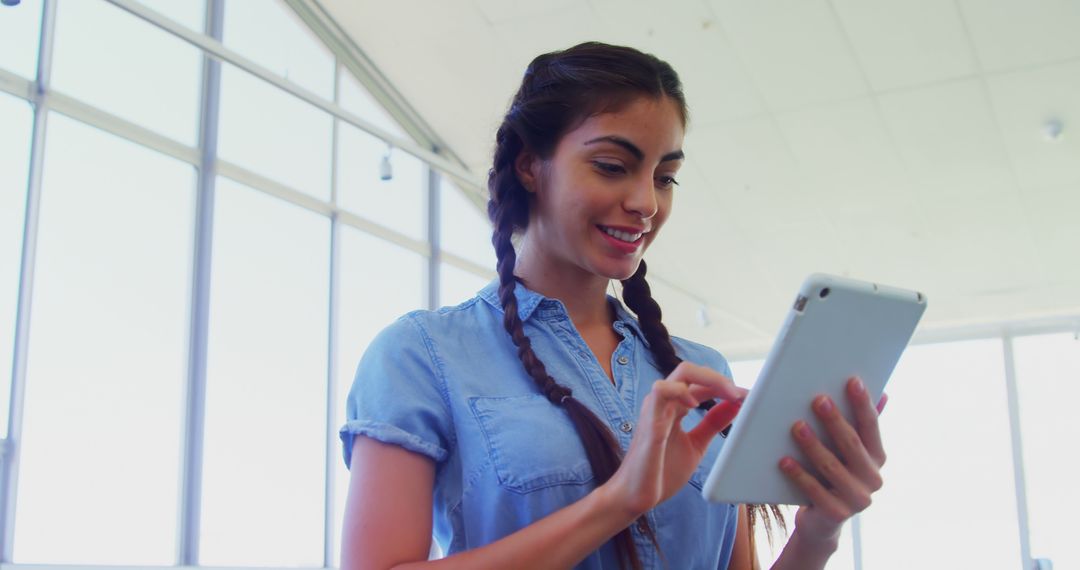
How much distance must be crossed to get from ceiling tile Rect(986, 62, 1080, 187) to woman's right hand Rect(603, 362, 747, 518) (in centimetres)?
532

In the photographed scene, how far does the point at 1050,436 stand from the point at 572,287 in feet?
28.0

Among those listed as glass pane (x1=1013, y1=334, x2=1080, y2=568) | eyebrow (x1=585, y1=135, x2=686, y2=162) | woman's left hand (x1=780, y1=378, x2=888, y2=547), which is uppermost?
glass pane (x1=1013, y1=334, x2=1080, y2=568)

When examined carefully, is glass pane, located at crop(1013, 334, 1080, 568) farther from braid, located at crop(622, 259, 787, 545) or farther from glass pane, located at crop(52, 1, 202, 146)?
braid, located at crop(622, 259, 787, 545)

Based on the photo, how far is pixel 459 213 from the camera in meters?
8.13

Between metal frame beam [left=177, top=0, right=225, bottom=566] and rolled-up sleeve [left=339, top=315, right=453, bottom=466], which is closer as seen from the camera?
rolled-up sleeve [left=339, top=315, right=453, bottom=466]

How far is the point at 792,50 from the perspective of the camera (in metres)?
5.93

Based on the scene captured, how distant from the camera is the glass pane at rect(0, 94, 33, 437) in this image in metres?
4.70

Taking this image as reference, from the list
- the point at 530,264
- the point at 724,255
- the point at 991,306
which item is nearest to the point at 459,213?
the point at 724,255

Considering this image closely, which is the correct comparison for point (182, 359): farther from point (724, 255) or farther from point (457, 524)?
point (457, 524)

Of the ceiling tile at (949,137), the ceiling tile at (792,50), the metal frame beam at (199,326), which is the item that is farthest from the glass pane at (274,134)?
the ceiling tile at (949,137)

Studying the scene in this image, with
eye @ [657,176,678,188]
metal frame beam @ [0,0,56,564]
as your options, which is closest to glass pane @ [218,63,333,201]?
metal frame beam @ [0,0,56,564]

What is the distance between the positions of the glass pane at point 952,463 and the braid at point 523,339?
26.4ft

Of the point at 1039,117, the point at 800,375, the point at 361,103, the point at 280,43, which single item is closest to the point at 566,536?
the point at 800,375

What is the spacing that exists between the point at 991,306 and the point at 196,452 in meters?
5.94
